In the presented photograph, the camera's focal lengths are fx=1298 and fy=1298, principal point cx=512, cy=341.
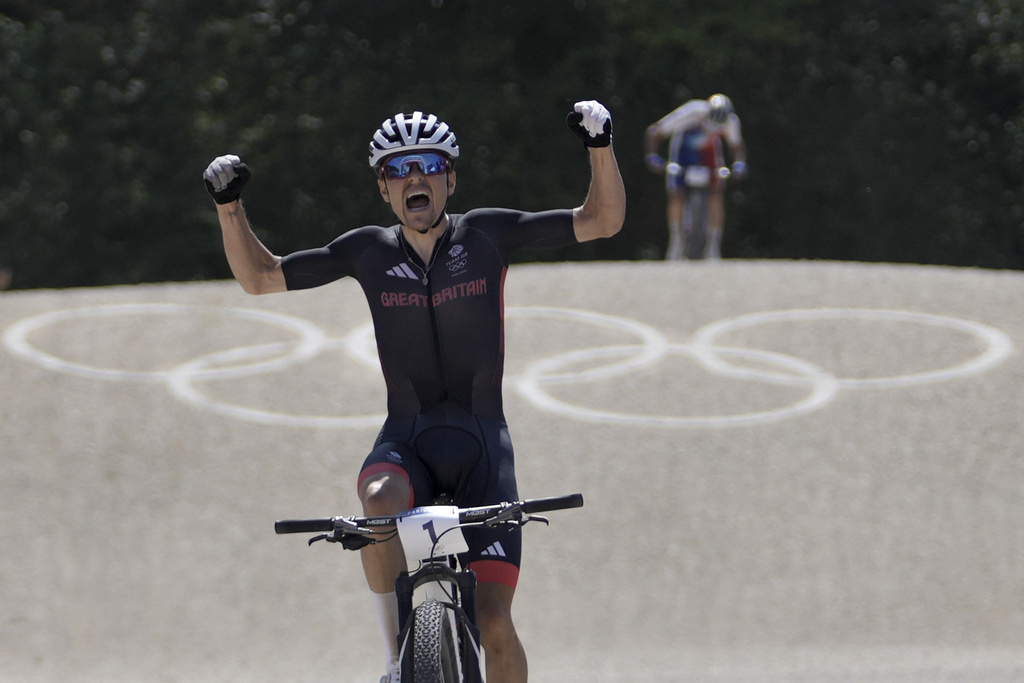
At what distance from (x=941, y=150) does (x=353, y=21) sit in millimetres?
13288

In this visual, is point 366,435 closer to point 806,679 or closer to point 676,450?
point 676,450

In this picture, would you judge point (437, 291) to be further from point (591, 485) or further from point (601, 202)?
point (591, 485)

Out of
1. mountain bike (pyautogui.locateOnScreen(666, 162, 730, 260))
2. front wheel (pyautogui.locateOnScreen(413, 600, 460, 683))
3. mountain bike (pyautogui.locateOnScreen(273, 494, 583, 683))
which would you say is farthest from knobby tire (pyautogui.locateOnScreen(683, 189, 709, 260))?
front wheel (pyautogui.locateOnScreen(413, 600, 460, 683))

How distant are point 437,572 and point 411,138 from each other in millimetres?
1498

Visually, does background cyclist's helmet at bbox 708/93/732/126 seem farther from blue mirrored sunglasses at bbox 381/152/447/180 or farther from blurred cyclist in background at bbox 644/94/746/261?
blue mirrored sunglasses at bbox 381/152/447/180

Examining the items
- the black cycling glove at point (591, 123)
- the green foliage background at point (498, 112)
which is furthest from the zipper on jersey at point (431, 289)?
the green foliage background at point (498, 112)

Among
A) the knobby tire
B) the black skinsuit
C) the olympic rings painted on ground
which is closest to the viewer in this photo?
the black skinsuit

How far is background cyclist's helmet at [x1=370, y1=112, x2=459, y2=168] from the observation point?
453 cm

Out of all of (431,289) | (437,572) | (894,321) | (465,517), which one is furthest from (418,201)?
(894,321)

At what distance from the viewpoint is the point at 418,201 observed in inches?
181

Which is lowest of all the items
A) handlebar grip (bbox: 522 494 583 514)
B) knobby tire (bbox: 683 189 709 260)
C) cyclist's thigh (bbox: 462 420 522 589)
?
knobby tire (bbox: 683 189 709 260)

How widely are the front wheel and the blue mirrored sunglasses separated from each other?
1.47 metres

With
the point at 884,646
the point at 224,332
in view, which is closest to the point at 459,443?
the point at 884,646

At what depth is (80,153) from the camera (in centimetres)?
2559
